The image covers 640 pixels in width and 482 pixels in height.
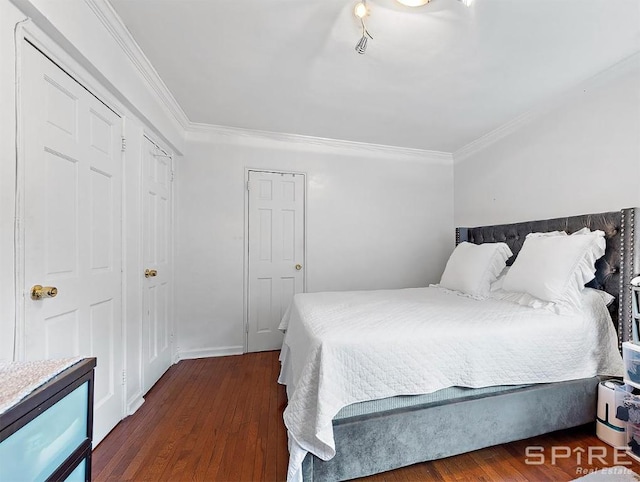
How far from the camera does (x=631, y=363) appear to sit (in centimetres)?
156

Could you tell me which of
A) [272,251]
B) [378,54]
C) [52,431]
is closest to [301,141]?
[272,251]

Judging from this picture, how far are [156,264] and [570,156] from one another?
363cm

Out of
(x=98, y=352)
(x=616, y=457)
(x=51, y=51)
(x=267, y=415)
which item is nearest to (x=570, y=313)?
(x=616, y=457)

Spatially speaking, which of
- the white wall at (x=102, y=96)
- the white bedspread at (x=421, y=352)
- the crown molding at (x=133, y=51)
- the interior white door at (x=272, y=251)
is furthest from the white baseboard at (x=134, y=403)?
the crown molding at (x=133, y=51)

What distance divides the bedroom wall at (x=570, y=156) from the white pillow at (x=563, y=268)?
40 cm

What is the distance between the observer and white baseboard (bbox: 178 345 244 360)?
9.44 ft

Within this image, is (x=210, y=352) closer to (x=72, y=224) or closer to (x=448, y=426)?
A: (x=72, y=224)

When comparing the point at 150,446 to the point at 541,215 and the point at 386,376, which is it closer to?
the point at 386,376

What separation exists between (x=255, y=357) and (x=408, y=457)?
1.93 m

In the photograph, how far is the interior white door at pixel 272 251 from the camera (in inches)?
122

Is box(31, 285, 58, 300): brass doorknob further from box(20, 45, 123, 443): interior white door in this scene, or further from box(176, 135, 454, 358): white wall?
box(176, 135, 454, 358): white wall

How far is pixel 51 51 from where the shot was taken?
1.25 metres

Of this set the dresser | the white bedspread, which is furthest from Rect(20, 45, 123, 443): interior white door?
the white bedspread

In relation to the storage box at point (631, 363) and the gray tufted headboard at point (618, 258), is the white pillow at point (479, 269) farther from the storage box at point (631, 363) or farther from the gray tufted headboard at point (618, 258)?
the storage box at point (631, 363)
